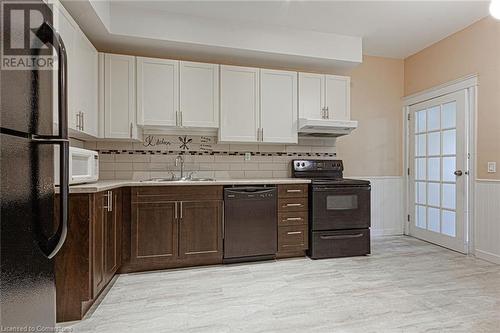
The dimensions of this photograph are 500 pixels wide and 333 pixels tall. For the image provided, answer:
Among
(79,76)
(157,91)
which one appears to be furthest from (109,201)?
(157,91)

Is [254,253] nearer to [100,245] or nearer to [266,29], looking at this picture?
[100,245]

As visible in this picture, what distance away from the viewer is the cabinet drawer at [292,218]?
10.5 feet

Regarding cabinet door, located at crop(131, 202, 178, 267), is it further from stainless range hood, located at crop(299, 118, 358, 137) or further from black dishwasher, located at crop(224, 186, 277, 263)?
stainless range hood, located at crop(299, 118, 358, 137)

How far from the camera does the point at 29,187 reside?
93 centimetres

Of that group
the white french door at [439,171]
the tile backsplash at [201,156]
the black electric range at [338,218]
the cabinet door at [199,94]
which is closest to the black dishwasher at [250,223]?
the black electric range at [338,218]

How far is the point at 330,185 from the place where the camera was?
3291mm

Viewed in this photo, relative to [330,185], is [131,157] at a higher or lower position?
higher

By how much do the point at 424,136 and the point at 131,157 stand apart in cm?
402

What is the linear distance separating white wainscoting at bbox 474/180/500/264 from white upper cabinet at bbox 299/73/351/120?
174cm

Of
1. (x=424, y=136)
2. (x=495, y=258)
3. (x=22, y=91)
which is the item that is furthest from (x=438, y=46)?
(x=22, y=91)

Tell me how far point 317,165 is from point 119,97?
2.58 metres

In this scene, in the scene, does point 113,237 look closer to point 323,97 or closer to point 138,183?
point 138,183

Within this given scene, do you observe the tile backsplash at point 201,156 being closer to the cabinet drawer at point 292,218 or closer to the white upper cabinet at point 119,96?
the white upper cabinet at point 119,96

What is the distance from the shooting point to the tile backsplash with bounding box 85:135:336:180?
3.40 metres
